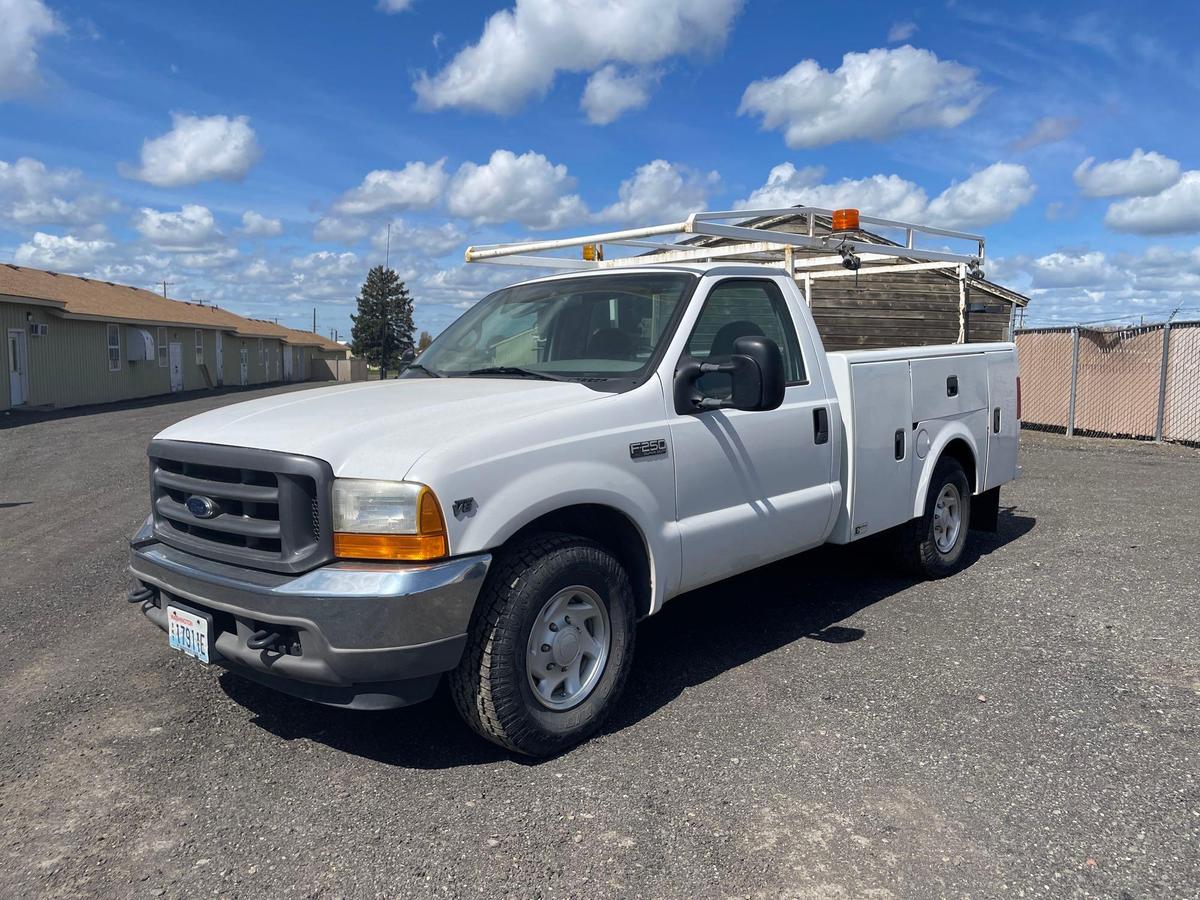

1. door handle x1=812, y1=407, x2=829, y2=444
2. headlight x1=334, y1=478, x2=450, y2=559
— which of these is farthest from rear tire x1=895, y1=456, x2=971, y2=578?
headlight x1=334, y1=478, x2=450, y2=559

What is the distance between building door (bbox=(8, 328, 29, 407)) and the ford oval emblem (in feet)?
75.1

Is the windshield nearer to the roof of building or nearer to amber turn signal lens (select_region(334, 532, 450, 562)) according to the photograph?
amber turn signal lens (select_region(334, 532, 450, 562))

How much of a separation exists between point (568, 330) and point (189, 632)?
2301 millimetres

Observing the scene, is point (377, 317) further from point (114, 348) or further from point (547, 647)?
point (547, 647)

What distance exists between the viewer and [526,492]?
3.45m

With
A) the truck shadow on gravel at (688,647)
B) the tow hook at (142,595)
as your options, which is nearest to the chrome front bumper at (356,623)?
the truck shadow on gravel at (688,647)

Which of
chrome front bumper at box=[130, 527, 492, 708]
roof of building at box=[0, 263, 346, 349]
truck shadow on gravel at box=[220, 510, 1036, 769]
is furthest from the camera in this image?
roof of building at box=[0, 263, 346, 349]

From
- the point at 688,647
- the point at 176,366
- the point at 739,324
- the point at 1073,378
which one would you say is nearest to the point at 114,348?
the point at 176,366

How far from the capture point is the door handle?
15.9 feet

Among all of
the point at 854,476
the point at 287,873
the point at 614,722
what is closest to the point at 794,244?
the point at 854,476

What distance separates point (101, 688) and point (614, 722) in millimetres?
2479

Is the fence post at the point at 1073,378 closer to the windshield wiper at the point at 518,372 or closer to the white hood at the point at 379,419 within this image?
the windshield wiper at the point at 518,372

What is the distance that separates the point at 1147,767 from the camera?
3.56 metres

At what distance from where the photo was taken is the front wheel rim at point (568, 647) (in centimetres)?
362
